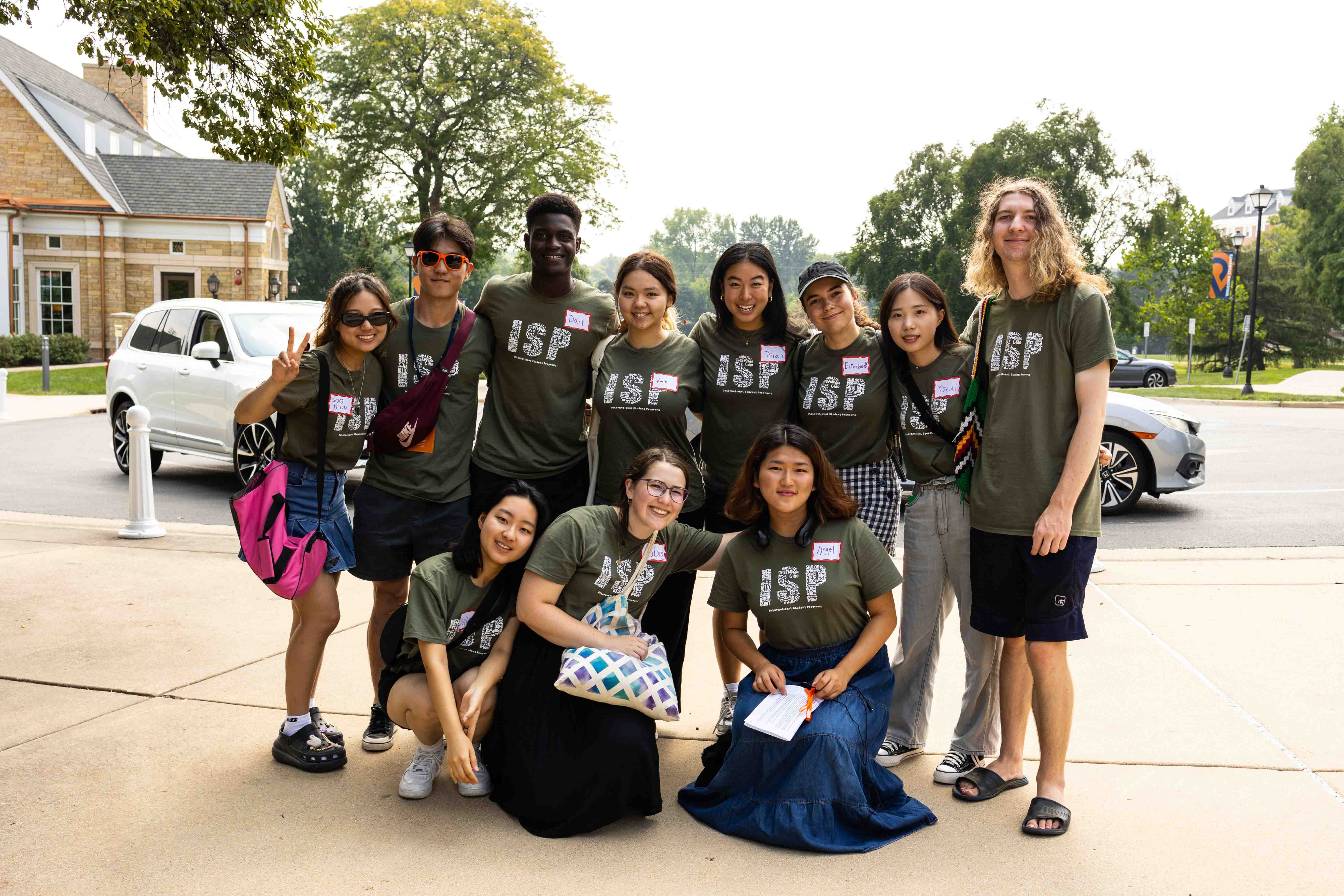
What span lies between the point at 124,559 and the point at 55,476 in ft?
17.2

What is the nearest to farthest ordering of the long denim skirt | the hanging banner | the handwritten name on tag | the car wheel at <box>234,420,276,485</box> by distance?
the long denim skirt → the handwritten name on tag → the car wheel at <box>234,420,276,485</box> → the hanging banner

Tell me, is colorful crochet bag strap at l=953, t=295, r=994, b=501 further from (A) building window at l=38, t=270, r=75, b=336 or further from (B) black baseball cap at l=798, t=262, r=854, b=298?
(A) building window at l=38, t=270, r=75, b=336

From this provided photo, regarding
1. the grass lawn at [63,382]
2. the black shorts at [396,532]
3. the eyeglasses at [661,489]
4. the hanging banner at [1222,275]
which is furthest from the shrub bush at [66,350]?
the hanging banner at [1222,275]

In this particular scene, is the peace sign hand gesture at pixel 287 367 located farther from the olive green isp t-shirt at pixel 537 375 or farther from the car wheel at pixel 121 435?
the car wheel at pixel 121 435

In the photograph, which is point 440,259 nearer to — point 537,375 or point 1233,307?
point 537,375

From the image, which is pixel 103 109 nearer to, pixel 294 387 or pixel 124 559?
pixel 124 559

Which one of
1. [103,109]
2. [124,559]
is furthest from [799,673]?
[103,109]

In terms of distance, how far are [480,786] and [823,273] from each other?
2.21 meters

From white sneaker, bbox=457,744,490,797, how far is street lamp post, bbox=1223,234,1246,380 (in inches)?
1185

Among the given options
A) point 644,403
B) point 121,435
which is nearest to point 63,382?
point 121,435

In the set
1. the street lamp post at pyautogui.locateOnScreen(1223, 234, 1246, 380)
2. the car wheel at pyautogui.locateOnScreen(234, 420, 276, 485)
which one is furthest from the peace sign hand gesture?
the street lamp post at pyautogui.locateOnScreen(1223, 234, 1246, 380)

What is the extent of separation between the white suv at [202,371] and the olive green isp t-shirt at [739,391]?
19.6 ft

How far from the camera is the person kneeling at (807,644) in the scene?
328cm

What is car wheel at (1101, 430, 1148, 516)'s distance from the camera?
888 cm
